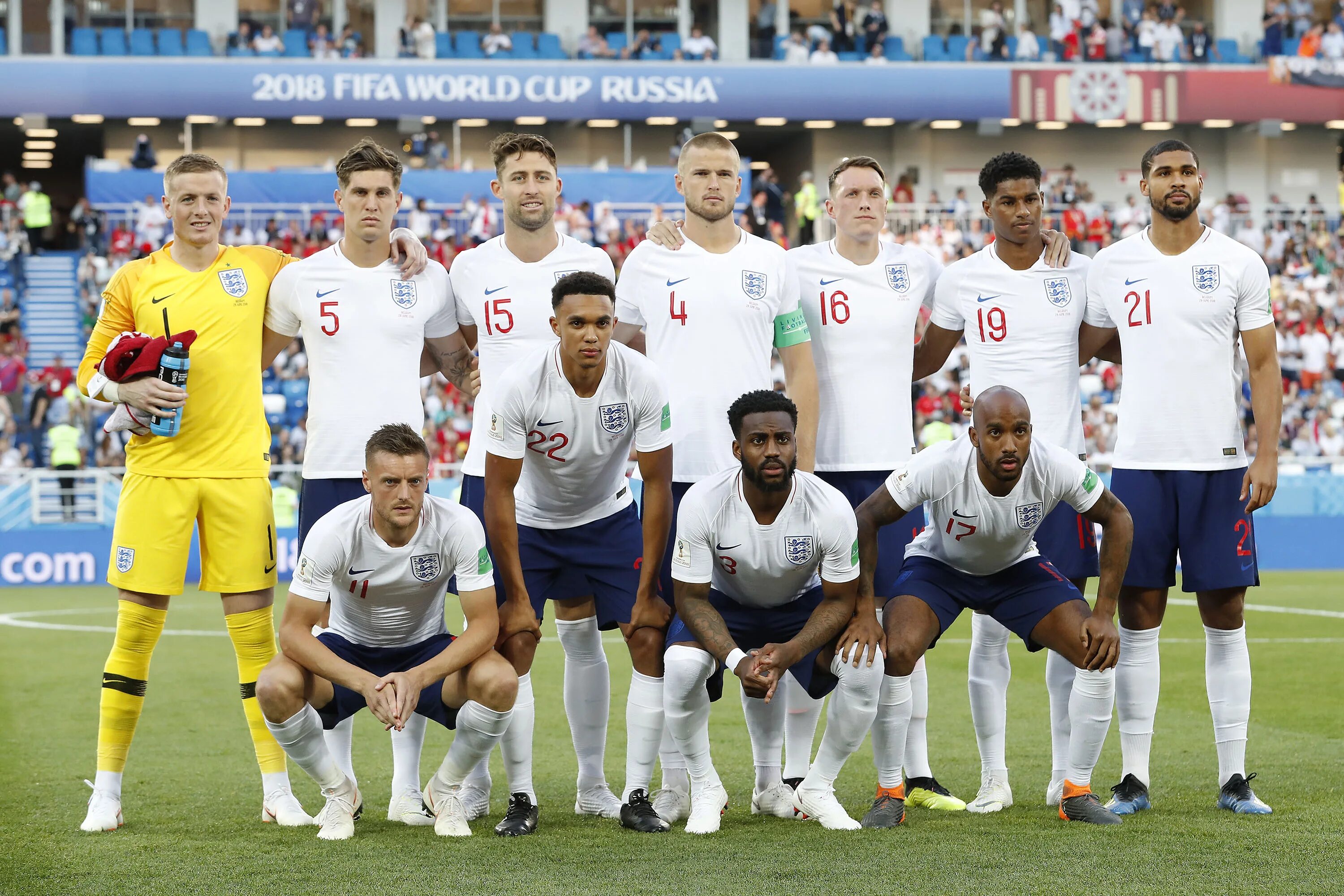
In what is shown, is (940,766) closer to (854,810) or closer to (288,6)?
(854,810)

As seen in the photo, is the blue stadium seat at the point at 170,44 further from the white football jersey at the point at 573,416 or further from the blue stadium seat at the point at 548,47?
the white football jersey at the point at 573,416

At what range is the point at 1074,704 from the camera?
6.16 m

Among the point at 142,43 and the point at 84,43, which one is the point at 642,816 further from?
the point at 84,43

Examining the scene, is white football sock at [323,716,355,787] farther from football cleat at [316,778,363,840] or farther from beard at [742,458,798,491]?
beard at [742,458,798,491]

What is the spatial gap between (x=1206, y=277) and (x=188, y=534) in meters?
4.44

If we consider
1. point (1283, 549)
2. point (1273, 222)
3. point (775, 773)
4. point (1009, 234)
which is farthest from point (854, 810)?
point (1273, 222)

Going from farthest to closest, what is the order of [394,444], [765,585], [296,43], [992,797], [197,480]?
1. [296,43]
2. [992,797]
3. [197,480]
4. [765,585]
5. [394,444]

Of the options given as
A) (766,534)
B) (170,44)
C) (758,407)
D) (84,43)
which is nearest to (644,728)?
(766,534)

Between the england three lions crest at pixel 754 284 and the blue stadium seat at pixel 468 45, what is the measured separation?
98.5 feet

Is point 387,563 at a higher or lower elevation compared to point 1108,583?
higher

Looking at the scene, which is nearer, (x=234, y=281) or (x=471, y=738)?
(x=471, y=738)

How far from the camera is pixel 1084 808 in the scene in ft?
19.6

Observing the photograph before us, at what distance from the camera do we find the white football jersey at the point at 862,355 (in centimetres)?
665

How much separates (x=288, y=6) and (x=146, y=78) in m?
4.00
